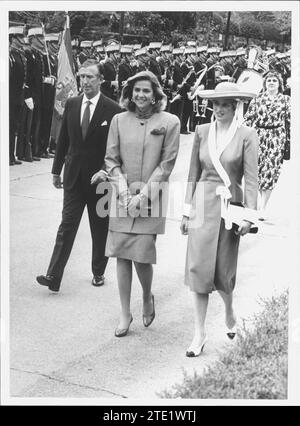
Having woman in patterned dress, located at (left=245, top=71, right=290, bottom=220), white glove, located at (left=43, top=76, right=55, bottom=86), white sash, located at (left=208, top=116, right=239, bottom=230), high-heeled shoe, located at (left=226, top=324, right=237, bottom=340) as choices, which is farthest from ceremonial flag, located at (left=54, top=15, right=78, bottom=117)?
high-heeled shoe, located at (left=226, top=324, right=237, bottom=340)

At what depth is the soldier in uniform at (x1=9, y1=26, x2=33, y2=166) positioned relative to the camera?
6.79 meters

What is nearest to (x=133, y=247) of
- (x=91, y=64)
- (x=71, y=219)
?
(x=71, y=219)

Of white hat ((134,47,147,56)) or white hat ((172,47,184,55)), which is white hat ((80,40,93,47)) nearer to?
white hat ((134,47,147,56))

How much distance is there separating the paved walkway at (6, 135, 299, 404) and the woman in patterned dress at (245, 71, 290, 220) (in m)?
0.24

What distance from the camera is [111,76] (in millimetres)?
7660

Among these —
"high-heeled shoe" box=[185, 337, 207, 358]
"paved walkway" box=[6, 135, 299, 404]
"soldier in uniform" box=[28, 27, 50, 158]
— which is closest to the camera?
"paved walkway" box=[6, 135, 299, 404]

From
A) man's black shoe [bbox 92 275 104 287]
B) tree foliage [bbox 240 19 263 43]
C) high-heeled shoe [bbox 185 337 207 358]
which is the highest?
tree foliage [bbox 240 19 263 43]

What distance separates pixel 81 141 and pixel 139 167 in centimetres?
79

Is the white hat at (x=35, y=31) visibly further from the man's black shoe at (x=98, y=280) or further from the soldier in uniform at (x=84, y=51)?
the man's black shoe at (x=98, y=280)

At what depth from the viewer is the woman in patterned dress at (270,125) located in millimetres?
7336

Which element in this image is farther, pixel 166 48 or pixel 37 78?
pixel 37 78

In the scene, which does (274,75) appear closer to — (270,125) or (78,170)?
(270,125)
